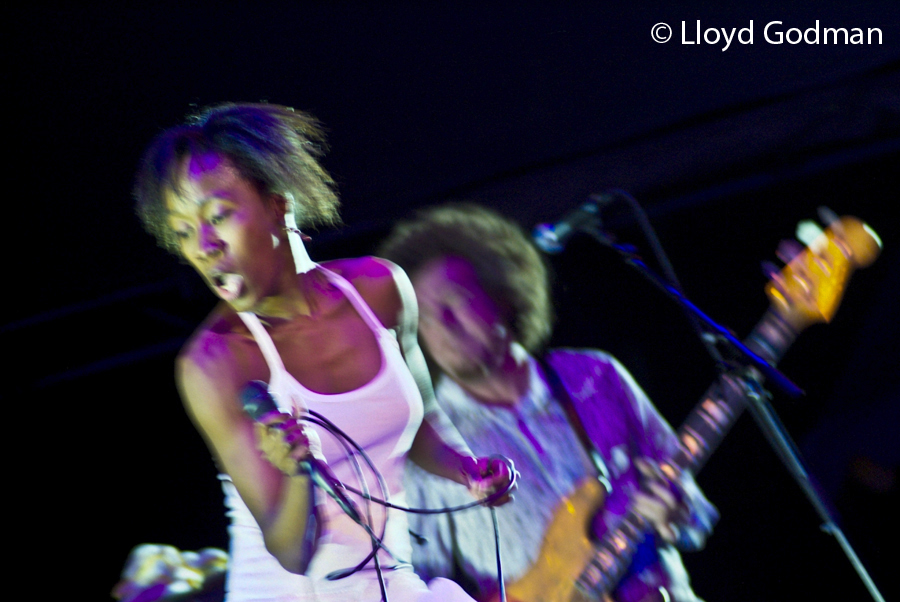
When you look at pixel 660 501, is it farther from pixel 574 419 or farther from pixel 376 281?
pixel 376 281

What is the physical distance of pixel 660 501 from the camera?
1464mm

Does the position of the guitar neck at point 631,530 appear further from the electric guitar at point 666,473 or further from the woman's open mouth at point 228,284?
the woman's open mouth at point 228,284

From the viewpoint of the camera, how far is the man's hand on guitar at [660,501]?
1.46 meters

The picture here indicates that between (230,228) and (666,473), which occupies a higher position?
(230,228)

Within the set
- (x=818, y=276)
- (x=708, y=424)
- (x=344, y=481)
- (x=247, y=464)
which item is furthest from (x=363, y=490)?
(x=818, y=276)

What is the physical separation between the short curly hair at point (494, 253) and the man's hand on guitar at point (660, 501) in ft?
1.25

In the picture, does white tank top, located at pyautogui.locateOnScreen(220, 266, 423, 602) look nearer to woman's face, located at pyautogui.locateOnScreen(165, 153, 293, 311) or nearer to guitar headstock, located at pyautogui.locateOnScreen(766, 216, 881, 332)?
woman's face, located at pyautogui.locateOnScreen(165, 153, 293, 311)

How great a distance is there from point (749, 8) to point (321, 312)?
128 centimetres

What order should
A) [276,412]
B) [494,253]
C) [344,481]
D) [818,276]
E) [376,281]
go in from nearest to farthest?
[276,412] < [344,481] < [818,276] < [376,281] < [494,253]

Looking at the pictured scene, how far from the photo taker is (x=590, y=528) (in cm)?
148

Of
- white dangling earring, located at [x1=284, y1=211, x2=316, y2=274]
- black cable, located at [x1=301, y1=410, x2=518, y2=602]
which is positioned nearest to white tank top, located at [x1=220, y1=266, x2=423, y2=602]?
black cable, located at [x1=301, y1=410, x2=518, y2=602]

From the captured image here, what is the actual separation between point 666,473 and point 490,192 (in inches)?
29.5

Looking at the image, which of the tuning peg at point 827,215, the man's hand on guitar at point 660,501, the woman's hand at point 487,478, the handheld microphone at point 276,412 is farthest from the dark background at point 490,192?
the handheld microphone at point 276,412

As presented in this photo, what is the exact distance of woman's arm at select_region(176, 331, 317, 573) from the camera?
127 cm
